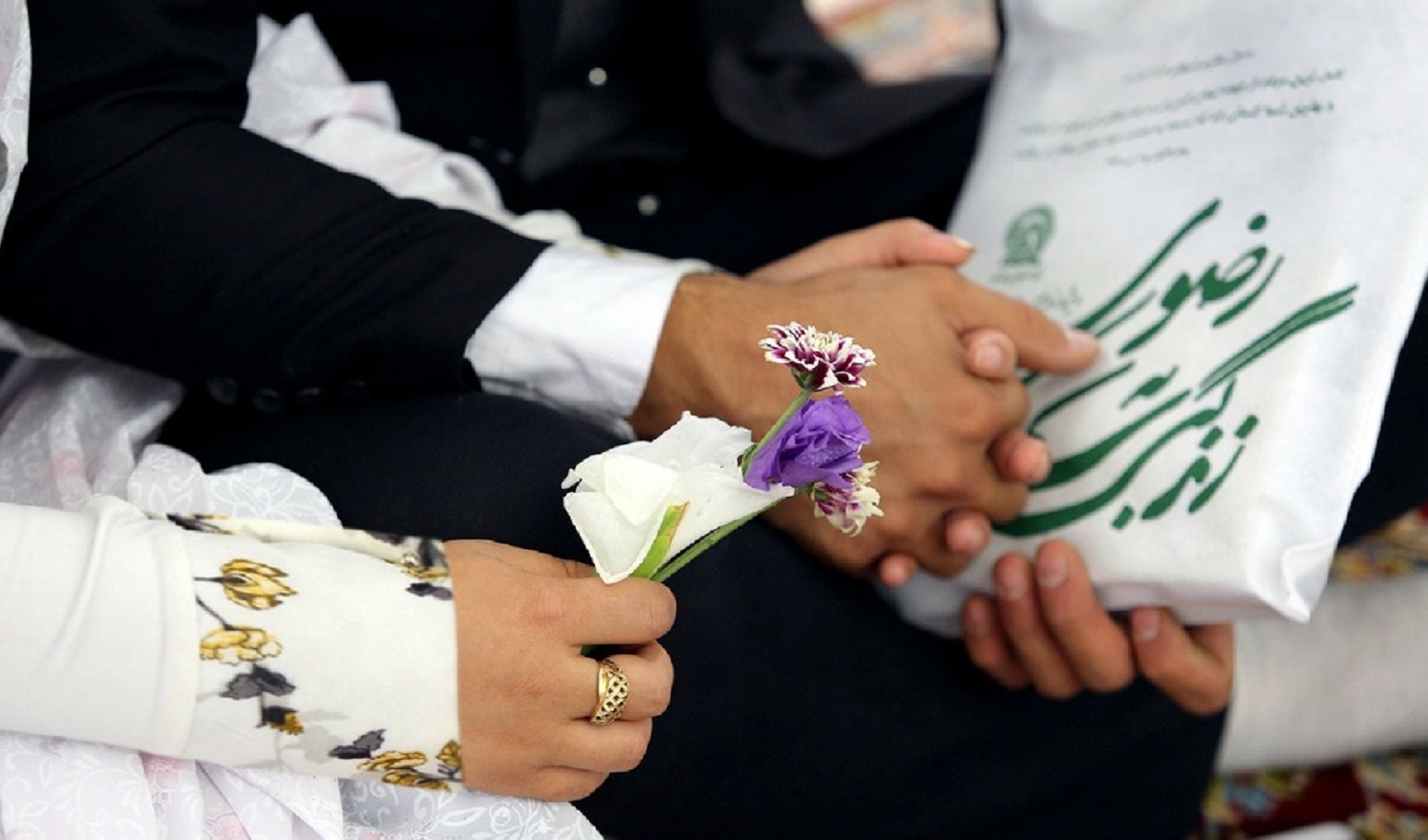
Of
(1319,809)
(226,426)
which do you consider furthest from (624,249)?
(1319,809)

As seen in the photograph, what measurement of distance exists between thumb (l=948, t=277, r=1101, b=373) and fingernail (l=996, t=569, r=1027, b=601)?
0.11m

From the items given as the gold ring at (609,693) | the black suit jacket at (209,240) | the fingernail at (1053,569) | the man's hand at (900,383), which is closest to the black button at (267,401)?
the black suit jacket at (209,240)

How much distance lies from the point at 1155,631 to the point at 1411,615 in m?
0.46

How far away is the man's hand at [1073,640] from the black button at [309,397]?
0.36m

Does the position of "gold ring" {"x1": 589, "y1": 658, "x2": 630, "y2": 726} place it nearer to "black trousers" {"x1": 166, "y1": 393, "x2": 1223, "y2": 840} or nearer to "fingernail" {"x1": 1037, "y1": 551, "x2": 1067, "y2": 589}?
"black trousers" {"x1": 166, "y1": 393, "x2": 1223, "y2": 840}

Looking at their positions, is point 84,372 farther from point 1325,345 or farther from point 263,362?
point 1325,345

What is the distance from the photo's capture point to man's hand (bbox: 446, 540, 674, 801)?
0.48 m

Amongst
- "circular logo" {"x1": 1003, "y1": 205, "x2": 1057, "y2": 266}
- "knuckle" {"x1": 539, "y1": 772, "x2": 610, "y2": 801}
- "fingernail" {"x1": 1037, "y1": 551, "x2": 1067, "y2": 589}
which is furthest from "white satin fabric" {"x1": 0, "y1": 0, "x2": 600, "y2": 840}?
"circular logo" {"x1": 1003, "y1": 205, "x2": 1057, "y2": 266}

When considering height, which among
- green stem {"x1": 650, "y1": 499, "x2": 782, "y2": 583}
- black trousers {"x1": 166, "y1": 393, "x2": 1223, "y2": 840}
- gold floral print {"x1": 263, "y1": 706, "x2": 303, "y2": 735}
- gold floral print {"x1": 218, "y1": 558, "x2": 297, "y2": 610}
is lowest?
black trousers {"x1": 166, "y1": 393, "x2": 1223, "y2": 840}

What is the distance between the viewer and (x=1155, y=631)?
2.33 feet

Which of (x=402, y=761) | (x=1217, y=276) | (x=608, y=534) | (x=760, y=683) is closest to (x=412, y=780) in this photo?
(x=402, y=761)

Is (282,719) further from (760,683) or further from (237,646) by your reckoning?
(760,683)

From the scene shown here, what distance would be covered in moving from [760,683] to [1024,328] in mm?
225

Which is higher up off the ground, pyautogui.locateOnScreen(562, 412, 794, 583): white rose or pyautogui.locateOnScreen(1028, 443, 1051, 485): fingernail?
pyautogui.locateOnScreen(562, 412, 794, 583): white rose
